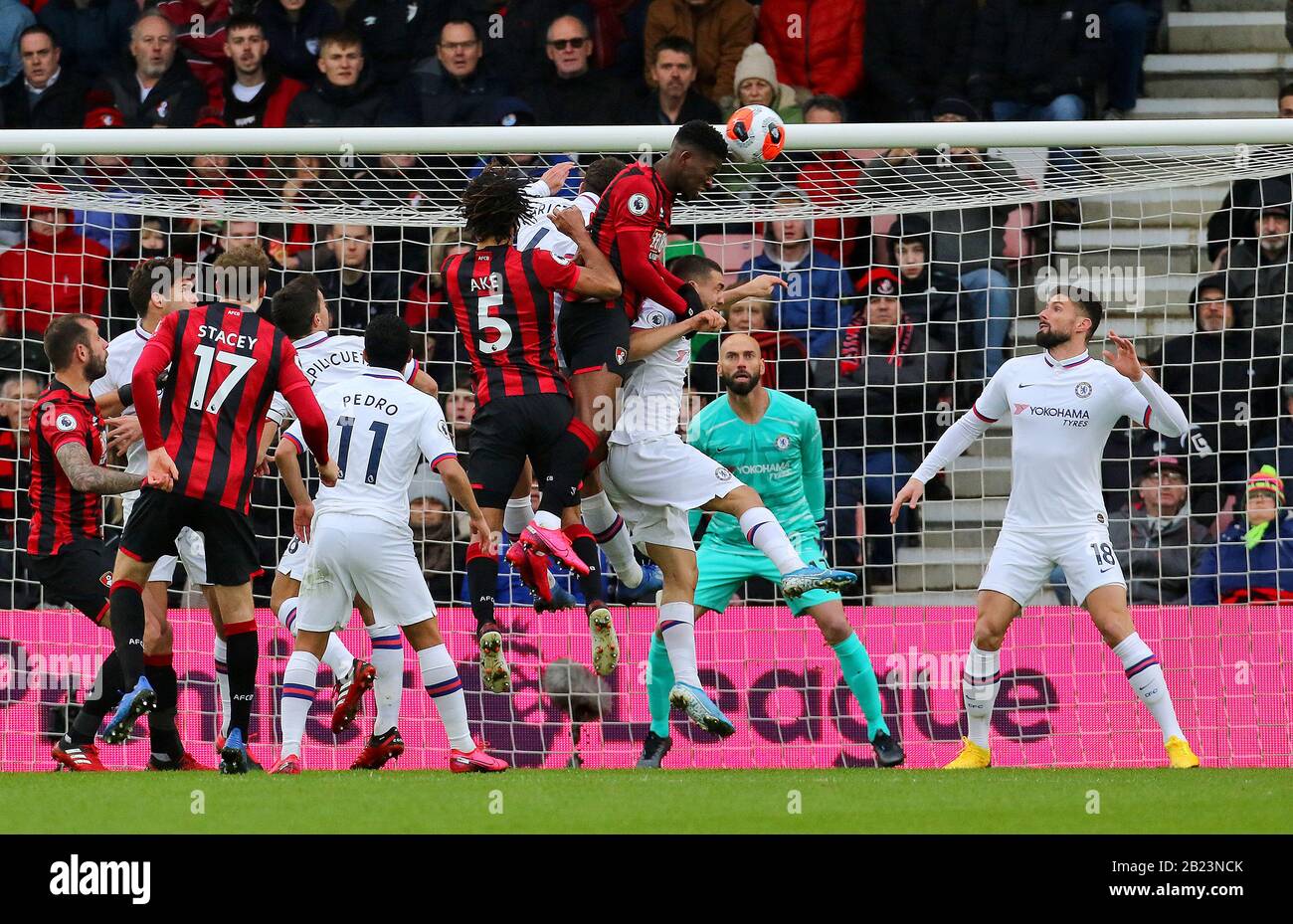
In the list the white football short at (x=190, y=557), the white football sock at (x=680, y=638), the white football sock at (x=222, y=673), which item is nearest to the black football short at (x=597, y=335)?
the white football sock at (x=680, y=638)

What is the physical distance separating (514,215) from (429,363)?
3997mm

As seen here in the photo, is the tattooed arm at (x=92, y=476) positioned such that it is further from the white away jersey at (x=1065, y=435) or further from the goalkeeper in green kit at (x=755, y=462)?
the white away jersey at (x=1065, y=435)

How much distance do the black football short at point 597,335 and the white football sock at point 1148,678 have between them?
3030 millimetres

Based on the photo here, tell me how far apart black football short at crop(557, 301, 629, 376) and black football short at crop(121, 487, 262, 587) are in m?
1.78

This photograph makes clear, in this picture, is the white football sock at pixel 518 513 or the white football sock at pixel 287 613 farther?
the white football sock at pixel 287 613

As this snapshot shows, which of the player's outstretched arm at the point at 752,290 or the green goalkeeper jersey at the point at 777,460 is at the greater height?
the player's outstretched arm at the point at 752,290

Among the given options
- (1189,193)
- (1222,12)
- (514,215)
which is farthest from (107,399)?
(1222,12)

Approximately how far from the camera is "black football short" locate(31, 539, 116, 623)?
9633 mm

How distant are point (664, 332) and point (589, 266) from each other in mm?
532

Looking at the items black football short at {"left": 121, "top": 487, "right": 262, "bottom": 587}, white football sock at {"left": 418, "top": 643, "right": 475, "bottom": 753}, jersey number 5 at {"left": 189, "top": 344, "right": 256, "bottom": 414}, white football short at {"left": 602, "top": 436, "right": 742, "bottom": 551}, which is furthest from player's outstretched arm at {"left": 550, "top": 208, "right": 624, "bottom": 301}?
black football short at {"left": 121, "top": 487, "right": 262, "bottom": 587}

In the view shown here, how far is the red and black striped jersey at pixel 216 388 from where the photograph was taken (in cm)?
851

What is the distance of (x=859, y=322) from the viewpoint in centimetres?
1174

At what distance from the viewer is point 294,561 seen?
33.4 feet

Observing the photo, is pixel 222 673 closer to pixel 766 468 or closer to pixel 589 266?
pixel 766 468
